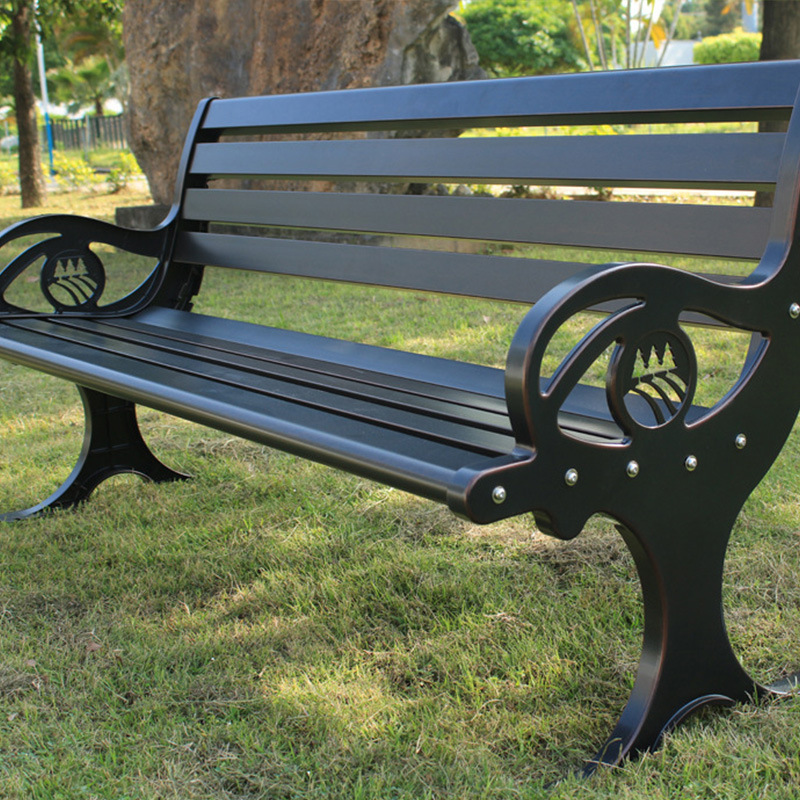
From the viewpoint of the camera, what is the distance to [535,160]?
214cm

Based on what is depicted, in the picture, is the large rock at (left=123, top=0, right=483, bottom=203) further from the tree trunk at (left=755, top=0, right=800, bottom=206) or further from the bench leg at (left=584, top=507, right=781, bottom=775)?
the bench leg at (left=584, top=507, right=781, bottom=775)

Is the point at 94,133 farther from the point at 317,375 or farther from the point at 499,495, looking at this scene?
the point at 499,495

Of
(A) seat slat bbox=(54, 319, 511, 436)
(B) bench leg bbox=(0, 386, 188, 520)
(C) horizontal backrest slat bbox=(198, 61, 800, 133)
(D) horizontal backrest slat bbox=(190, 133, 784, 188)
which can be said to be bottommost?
(B) bench leg bbox=(0, 386, 188, 520)

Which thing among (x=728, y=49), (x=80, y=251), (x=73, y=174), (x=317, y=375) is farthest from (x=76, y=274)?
(x=728, y=49)

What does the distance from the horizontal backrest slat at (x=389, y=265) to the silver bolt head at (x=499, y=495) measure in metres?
0.67

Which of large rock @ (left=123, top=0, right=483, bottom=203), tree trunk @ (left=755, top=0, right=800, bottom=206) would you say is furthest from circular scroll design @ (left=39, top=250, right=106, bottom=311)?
tree trunk @ (left=755, top=0, right=800, bottom=206)

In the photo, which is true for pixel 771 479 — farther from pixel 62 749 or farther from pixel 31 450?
pixel 31 450

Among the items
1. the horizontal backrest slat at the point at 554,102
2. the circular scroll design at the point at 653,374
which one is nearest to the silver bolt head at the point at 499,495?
the circular scroll design at the point at 653,374

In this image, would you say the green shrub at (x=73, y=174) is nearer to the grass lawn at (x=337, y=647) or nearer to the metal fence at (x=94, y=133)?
Result: the grass lawn at (x=337, y=647)

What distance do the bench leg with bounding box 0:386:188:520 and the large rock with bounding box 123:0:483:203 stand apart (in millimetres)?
Answer: 4150

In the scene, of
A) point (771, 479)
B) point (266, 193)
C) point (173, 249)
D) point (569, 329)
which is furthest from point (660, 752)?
point (569, 329)

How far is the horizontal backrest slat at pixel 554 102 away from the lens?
5.84ft

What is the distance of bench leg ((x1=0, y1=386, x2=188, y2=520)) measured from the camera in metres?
2.94

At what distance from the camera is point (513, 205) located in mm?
2186
